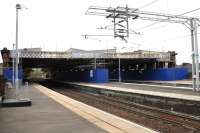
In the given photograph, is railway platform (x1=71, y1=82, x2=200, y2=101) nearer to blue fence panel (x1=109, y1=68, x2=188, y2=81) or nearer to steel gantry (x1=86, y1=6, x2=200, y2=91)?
steel gantry (x1=86, y1=6, x2=200, y2=91)

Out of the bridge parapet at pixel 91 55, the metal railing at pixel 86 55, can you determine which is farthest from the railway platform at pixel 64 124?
the metal railing at pixel 86 55

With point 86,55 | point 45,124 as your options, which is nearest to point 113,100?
point 45,124

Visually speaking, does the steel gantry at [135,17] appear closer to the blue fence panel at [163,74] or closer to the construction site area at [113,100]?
the construction site area at [113,100]

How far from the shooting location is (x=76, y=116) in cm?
1500

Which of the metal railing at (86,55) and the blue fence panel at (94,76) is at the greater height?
the metal railing at (86,55)

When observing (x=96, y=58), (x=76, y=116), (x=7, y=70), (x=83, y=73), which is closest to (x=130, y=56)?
(x=96, y=58)

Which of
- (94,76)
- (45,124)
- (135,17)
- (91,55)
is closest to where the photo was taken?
(45,124)

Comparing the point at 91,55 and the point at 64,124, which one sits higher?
the point at 91,55

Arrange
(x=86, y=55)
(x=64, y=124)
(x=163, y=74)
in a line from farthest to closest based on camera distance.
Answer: (x=163, y=74), (x=86, y=55), (x=64, y=124)

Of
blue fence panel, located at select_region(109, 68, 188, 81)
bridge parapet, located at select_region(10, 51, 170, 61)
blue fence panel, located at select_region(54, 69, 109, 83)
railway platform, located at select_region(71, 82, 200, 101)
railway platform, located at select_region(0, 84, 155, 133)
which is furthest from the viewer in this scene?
blue fence panel, located at select_region(109, 68, 188, 81)

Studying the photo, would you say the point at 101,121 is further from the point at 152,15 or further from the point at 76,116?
the point at 152,15

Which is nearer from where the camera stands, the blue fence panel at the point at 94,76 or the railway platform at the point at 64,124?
the railway platform at the point at 64,124

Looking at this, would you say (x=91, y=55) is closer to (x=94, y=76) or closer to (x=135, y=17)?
(x=94, y=76)

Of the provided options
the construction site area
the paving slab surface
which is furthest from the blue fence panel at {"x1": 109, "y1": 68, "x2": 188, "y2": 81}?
the paving slab surface
